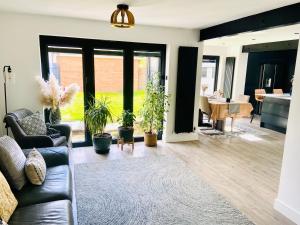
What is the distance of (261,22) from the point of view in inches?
126

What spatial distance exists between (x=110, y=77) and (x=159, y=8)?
1.86 m

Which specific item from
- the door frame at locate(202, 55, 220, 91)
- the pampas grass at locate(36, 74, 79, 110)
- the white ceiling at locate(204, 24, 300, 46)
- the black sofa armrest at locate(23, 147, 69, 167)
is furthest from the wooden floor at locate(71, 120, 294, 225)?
the door frame at locate(202, 55, 220, 91)

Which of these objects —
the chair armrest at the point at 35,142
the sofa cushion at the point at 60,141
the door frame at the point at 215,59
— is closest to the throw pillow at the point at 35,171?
the chair armrest at the point at 35,142

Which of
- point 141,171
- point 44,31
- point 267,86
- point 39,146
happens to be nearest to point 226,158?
point 141,171

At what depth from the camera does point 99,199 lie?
2748 millimetres

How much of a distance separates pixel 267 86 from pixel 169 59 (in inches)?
210

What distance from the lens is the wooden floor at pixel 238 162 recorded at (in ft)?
9.12

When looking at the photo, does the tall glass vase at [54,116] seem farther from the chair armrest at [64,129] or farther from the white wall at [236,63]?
the white wall at [236,63]

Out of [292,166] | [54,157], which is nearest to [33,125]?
[54,157]

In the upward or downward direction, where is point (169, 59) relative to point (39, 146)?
upward

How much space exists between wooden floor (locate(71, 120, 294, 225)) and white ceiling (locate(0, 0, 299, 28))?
94.0 inches

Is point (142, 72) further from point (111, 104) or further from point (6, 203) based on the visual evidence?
point (6, 203)

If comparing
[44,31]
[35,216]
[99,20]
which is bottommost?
[35,216]

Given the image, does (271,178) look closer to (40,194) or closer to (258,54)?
(40,194)
